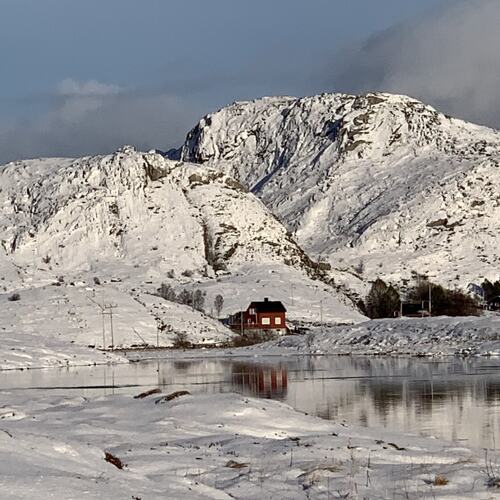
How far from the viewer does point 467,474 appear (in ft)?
61.3

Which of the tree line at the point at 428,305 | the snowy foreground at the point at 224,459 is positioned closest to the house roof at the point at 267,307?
the tree line at the point at 428,305

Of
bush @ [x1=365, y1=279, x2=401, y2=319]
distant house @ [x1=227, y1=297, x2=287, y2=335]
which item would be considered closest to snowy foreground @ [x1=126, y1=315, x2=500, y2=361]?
distant house @ [x1=227, y1=297, x2=287, y2=335]

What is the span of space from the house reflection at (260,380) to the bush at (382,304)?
96249 millimetres

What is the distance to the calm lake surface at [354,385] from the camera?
3344 cm

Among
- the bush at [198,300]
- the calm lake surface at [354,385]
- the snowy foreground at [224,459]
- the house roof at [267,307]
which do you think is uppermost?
the bush at [198,300]

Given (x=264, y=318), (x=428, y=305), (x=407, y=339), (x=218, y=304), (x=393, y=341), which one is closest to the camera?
(x=407, y=339)

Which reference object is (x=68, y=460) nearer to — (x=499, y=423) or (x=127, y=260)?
(x=499, y=423)

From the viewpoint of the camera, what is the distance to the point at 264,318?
487 ft

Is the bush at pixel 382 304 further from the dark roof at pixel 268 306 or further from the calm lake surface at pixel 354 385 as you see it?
the calm lake surface at pixel 354 385

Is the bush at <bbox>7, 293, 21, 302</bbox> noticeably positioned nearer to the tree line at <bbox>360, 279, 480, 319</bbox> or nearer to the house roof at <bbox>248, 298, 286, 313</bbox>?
the house roof at <bbox>248, 298, 286, 313</bbox>

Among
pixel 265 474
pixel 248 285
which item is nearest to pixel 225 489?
Result: pixel 265 474

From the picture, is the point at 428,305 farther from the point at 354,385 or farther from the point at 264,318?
the point at 354,385

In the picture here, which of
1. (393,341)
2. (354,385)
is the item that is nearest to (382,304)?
(393,341)

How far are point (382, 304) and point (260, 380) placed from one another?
4730 inches
